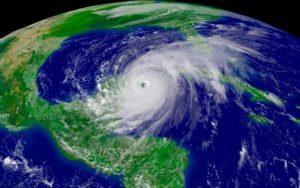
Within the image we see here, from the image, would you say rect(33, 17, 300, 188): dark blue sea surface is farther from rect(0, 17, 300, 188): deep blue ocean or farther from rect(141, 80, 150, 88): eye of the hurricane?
rect(141, 80, 150, 88): eye of the hurricane

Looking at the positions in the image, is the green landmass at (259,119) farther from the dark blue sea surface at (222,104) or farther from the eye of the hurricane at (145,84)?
the eye of the hurricane at (145,84)

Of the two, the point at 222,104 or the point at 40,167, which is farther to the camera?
the point at 222,104

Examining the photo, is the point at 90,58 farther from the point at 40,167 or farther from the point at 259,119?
the point at 259,119

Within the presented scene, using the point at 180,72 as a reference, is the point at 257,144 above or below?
below

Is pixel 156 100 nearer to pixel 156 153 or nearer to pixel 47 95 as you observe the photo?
pixel 156 153

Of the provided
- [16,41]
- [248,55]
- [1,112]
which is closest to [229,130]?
[248,55]

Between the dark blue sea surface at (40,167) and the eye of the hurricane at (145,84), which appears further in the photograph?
the eye of the hurricane at (145,84)

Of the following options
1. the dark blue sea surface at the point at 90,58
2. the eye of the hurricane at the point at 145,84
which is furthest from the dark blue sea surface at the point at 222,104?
the eye of the hurricane at the point at 145,84

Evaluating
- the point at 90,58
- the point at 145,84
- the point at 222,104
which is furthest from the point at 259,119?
the point at 90,58
